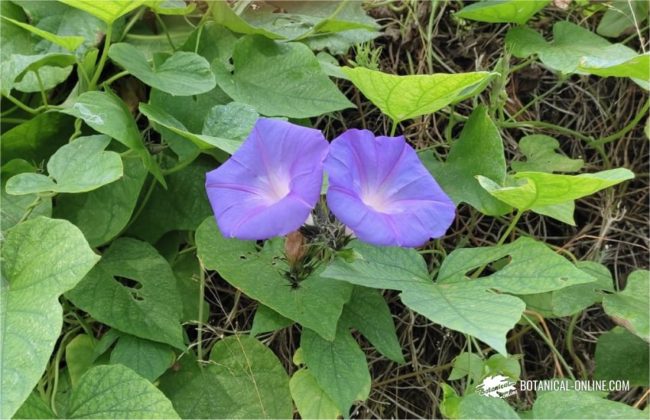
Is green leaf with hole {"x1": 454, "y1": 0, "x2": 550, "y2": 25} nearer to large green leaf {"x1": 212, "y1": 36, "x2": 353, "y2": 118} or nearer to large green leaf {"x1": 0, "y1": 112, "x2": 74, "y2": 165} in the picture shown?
large green leaf {"x1": 212, "y1": 36, "x2": 353, "y2": 118}

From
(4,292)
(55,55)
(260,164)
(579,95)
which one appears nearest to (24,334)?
(4,292)

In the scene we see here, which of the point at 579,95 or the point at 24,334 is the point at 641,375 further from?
the point at 24,334

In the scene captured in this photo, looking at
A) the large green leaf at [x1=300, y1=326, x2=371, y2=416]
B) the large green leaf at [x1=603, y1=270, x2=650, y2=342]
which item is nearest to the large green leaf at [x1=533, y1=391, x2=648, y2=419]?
the large green leaf at [x1=603, y1=270, x2=650, y2=342]

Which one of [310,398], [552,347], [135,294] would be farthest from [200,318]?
[552,347]

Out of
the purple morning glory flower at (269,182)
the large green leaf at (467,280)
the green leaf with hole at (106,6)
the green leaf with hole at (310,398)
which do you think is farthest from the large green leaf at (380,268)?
the green leaf with hole at (106,6)

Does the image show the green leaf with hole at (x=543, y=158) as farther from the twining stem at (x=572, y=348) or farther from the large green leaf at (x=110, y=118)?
the large green leaf at (x=110, y=118)

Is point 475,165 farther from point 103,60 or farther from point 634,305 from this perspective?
point 103,60
